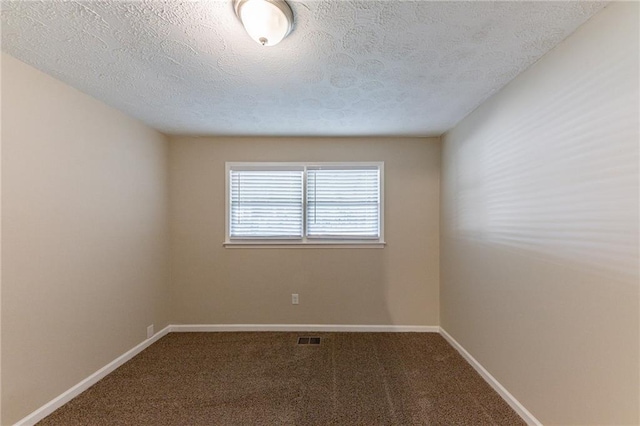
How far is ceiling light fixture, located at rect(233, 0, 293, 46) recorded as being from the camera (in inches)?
48.4

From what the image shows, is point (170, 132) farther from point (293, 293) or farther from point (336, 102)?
point (293, 293)

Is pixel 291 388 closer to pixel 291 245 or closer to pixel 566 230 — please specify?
pixel 291 245

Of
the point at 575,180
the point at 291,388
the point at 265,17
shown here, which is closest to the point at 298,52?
the point at 265,17

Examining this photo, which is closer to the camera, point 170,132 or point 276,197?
point 170,132

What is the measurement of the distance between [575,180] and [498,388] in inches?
65.5

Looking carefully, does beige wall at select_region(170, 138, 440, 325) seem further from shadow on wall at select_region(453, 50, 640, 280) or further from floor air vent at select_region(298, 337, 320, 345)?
shadow on wall at select_region(453, 50, 640, 280)

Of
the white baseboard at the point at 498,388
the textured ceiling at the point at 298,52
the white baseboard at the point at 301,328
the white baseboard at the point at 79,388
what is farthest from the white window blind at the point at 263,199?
the white baseboard at the point at 498,388

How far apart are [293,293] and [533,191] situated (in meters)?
2.59

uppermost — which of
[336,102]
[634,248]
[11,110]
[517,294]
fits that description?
[336,102]

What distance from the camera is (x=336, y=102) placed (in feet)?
7.54

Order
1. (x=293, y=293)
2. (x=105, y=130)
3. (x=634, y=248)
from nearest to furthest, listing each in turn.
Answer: (x=634, y=248) < (x=105, y=130) < (x=293, y=293)

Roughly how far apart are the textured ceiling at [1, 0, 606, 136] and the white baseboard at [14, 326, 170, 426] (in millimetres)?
2306

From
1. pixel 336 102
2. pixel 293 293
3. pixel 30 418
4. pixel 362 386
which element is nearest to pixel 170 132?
pixel 336 102

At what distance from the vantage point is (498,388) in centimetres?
211
